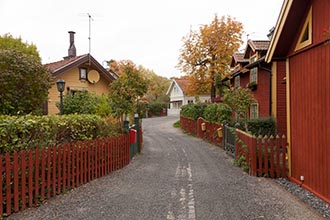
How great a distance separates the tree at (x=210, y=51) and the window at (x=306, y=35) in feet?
69.9

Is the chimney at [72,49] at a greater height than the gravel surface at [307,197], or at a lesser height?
greater

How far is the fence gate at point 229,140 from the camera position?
1207 centimetres

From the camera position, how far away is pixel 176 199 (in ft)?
19.6

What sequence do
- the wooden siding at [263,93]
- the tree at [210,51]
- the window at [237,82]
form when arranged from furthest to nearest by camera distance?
the tree at [210,51], the window at [237,82], the wooden siding at [263,93]

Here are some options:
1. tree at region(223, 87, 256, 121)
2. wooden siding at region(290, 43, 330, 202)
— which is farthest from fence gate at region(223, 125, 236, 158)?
wooden siding at region(290, 43, 330, 202)

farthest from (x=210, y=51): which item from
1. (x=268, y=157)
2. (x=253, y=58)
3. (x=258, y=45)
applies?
(x=268, y=157)

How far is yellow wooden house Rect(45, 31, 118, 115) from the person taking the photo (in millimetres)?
18438

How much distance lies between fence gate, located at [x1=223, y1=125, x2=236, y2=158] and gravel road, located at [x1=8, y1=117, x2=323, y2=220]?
3063 mm

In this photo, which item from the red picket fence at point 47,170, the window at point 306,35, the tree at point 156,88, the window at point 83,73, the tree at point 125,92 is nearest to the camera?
the red picket fence at point 47,170

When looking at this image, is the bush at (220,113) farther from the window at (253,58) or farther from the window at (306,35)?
the window at (306,35)

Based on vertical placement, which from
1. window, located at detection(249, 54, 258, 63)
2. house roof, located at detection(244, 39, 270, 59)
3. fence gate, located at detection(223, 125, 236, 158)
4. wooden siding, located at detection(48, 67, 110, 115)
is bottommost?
fence gate, located at detection(223, 125, 236, 158)

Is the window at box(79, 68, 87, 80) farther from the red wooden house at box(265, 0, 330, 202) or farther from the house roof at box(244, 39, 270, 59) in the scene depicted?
the red wooden house at box(265, 0, 330, 202)

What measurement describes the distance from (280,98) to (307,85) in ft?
31.2

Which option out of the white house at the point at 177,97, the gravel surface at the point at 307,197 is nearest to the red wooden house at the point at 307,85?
the gravel surface at the point at 307,197
